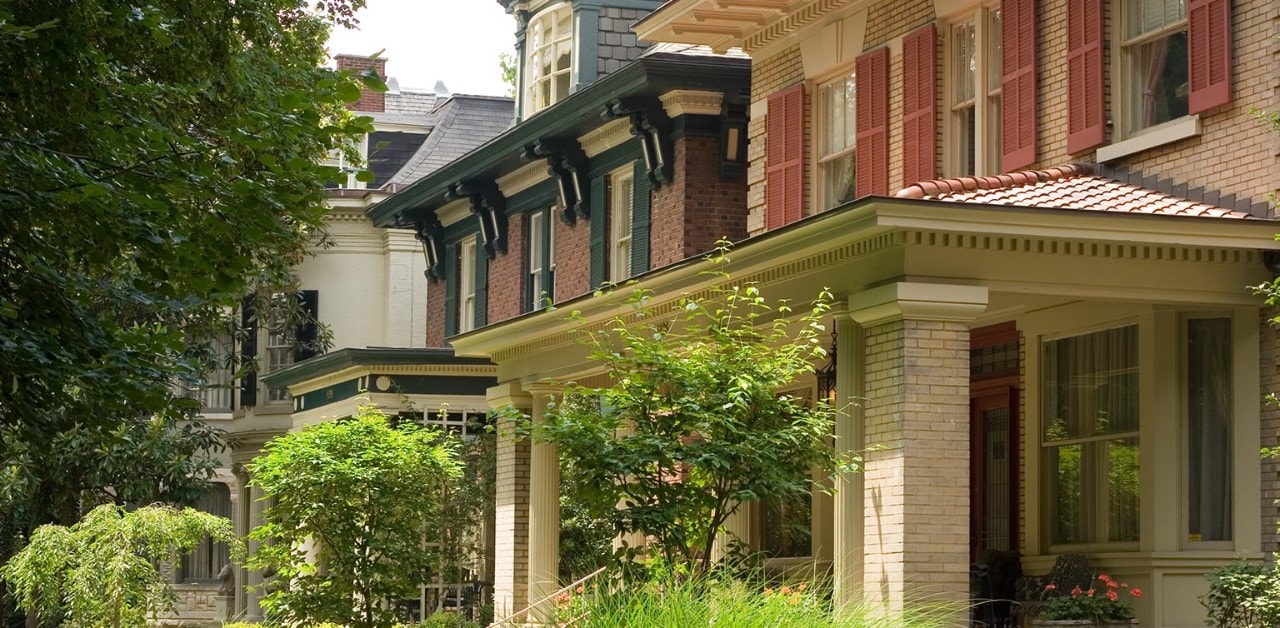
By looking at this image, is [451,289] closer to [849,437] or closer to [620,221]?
[620,221]

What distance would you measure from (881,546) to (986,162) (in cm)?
517

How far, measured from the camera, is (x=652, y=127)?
23.9m

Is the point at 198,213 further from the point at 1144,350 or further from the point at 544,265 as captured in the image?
the point at 544,265

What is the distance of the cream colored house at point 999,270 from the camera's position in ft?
44.3

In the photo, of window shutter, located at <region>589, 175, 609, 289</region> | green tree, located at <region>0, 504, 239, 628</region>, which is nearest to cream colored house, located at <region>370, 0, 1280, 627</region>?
window shutter, located at <region>589, 175, 609, 289</region>

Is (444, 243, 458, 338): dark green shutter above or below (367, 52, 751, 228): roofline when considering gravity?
below

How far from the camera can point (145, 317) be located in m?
27.2

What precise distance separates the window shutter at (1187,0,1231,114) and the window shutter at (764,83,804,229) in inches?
242

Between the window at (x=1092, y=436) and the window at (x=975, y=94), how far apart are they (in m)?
1.91

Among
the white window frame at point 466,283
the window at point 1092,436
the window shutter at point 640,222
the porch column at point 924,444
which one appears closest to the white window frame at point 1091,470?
the window at point 1092,436

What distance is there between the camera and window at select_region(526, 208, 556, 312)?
28.0 metres

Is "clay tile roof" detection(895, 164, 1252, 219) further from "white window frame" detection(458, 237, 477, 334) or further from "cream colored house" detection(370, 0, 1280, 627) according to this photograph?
"white window frame" detection(458, 237, 477, 334)

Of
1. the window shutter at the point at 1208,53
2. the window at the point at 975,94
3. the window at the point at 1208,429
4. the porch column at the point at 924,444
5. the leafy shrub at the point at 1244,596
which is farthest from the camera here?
the window at the point at 975,94

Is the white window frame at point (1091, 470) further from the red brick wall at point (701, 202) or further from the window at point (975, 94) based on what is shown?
the red brick wall at point (701, 202)
